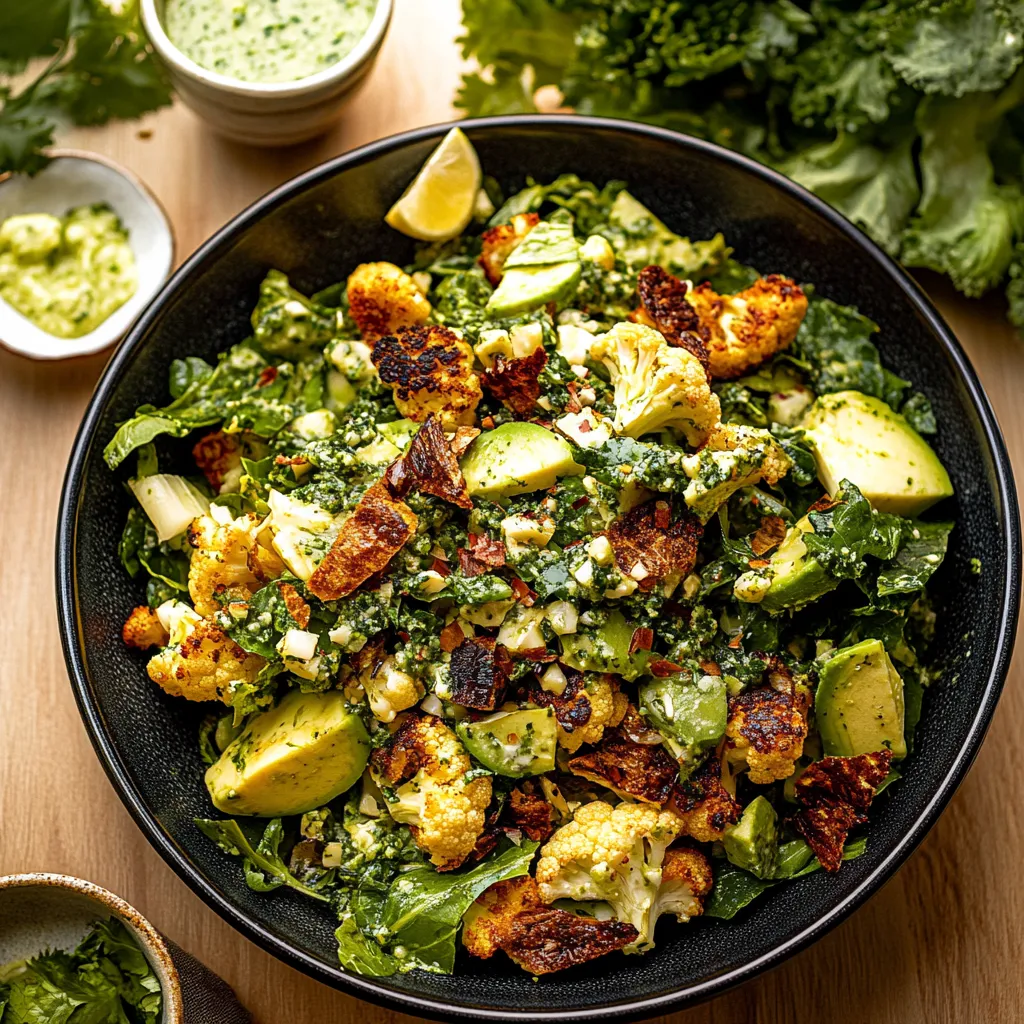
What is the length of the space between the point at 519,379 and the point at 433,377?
217mm

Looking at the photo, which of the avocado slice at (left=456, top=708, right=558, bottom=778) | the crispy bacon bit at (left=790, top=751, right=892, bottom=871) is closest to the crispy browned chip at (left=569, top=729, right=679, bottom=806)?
the avocado slice at (left=456, top=708, right=558, bottom=778)

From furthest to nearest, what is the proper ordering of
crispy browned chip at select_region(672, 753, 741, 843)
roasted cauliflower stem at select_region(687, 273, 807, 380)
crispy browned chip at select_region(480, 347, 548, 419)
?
1. roasted cauliflower stem at select_region(687, 273, 807, 380)
2. crispy browned chip at select_region(480, 347, 548, 419)
3. crispy browned chip at select_region(672, 753, 741, 843)

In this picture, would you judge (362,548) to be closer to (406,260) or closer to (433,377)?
(433,377)

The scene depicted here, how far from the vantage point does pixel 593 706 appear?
8.78 ft

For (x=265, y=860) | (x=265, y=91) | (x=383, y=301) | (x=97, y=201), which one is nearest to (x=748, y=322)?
(x=383, y=301)

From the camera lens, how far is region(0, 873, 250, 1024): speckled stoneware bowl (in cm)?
270

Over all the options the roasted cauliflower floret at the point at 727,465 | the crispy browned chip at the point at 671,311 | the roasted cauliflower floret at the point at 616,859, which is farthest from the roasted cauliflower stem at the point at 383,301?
the roasted cauliflower floret at the point at 616,859

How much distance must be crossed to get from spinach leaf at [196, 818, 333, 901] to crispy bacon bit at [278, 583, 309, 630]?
1.84 feet

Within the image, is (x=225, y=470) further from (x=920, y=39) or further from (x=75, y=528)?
(x=920, y=39)

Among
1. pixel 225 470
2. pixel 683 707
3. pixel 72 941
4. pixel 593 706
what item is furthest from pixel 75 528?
pixel 683 707

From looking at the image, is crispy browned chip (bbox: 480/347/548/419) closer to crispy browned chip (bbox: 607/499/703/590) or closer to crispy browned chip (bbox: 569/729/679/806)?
crispy browned chip (bbox: 607/499/703/590)

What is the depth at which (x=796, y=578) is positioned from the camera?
270 cm

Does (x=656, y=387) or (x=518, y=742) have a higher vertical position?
(x=656, y=387)

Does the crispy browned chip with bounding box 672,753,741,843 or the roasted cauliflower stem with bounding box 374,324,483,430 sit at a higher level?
the roasted cauliflower stem with bounding box 374,324,483,430
